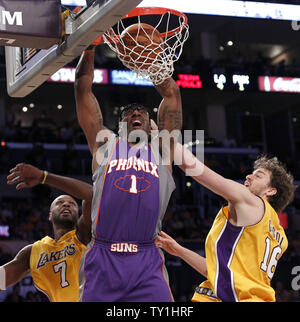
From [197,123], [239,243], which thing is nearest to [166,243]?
[239,243]

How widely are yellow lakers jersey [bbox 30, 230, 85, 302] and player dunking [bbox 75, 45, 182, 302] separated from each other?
134cm

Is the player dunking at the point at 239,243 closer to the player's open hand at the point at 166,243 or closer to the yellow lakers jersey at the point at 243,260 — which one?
the yellow lakers jersey at the point at 243,260

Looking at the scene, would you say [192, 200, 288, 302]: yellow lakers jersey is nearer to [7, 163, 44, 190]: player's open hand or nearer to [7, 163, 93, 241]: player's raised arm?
[7, 163, 93, 241]: player's raised arm

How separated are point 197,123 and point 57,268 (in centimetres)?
1366

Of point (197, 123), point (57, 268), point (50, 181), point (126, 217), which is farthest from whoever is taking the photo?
point (197, 123)

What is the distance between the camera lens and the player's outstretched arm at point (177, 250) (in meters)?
3.68

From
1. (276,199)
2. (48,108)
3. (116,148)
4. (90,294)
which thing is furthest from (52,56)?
(48,108)

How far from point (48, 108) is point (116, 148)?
16.0 metres

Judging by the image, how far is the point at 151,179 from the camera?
3.24 m

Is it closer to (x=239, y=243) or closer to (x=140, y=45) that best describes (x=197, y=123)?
(x=140, y=45)

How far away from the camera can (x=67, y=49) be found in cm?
327

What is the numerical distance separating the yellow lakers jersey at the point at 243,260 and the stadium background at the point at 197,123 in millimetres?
4074

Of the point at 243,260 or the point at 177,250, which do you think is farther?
the point at 177,250
